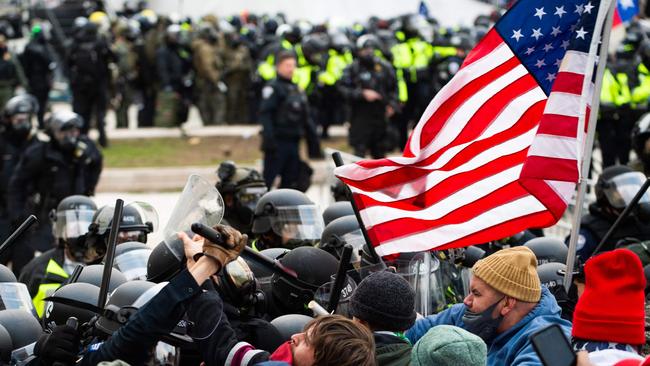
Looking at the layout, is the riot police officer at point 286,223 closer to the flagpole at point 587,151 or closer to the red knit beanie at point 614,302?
the flagpole at point 587,151

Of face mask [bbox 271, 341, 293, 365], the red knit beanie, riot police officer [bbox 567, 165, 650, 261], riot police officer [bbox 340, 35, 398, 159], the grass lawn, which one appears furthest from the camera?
the grass lawn

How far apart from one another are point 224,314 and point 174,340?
29 cm

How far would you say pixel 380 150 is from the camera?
1819 centimetres

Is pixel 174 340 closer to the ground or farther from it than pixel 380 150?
farther from it

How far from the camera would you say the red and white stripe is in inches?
239

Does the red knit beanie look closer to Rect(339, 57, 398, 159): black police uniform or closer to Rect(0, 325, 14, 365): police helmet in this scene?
Rect(0, 325, 14, 365): police helmet

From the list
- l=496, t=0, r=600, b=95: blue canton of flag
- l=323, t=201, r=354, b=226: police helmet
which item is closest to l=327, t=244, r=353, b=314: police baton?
l=496, t=0, r=600, b=95: blue canton of flag

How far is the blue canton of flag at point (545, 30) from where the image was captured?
6301 mm

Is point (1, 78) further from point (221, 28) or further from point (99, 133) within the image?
point (221, 28)

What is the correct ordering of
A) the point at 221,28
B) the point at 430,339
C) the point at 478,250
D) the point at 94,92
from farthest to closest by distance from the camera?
1. the point at 221,28
2. the point at 94,92
3. the point at 478,250
4. the point at 430,339

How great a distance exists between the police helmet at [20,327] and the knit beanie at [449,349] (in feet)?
6.10

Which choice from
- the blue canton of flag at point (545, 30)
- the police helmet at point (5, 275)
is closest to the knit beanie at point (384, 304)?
the blue canton of flag at point (545, 30)

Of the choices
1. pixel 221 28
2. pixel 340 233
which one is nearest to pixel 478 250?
pixel 340 233

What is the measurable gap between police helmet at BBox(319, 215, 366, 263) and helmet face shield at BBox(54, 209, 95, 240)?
5.90ft
